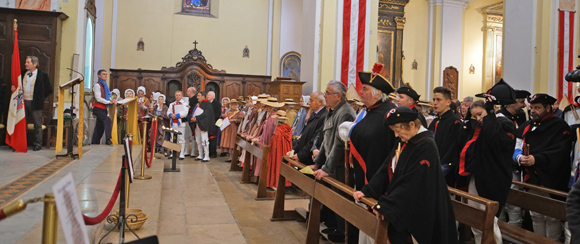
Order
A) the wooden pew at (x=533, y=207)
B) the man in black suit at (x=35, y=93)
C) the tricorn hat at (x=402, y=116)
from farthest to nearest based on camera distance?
the man in black suit at (x=35, y=93) < the wooden pew at (x=533, y=207) < the tricorn hat at (x=402, y=116)

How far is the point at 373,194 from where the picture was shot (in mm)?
3334

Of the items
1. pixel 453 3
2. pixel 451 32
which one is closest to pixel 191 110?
pixel 451 32

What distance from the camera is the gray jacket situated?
449 centimetres

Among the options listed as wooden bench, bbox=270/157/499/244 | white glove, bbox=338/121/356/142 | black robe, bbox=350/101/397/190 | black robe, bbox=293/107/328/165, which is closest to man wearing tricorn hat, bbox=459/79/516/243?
wooden bench, bbox=270/157/499/244

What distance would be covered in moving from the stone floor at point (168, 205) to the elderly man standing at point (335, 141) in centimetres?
83

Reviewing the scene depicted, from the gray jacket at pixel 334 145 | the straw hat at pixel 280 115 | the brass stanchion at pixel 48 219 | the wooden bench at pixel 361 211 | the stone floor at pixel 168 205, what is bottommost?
the stone floor at pixel 168 205

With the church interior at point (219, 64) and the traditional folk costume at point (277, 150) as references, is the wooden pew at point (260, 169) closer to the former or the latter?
the church interior at point (219, 64)

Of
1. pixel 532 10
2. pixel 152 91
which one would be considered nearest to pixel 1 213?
pixel 532 10

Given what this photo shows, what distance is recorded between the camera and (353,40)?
1082 cm

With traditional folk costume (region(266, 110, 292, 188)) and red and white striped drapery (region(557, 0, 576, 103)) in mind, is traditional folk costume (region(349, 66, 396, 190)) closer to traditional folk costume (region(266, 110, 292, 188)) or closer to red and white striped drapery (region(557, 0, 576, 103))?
traditional folk costume (region(266, 110, 292, 188))

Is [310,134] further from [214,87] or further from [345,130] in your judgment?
[214,87]

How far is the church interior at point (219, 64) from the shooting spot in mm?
5164

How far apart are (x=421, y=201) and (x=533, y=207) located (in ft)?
6.00

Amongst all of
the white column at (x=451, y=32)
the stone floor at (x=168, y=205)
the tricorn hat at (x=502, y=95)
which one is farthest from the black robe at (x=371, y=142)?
the white column at (x=451, y=32)
